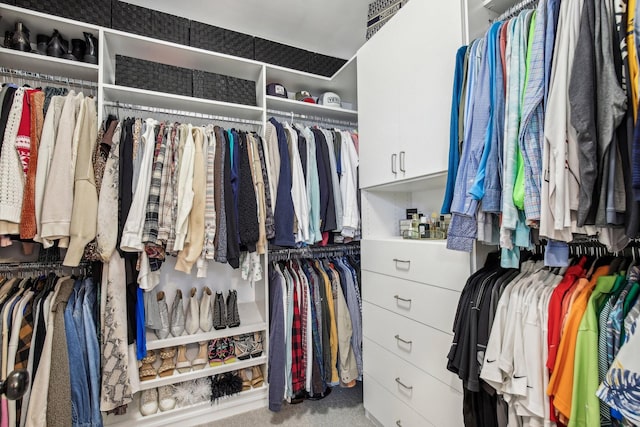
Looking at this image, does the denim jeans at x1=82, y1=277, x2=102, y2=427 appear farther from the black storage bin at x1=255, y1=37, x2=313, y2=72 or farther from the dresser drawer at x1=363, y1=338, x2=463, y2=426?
the black storage bin at x1=255, y1=37, x2=313, y2=72

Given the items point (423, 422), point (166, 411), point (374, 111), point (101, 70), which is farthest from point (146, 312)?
point (374, 111)

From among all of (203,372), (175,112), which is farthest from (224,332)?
(175,112)

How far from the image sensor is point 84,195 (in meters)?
1.37

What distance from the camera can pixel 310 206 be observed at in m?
1.79

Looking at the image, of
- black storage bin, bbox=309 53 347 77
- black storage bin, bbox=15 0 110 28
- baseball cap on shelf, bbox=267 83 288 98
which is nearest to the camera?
black storage bin, bbox=15 0 110 28

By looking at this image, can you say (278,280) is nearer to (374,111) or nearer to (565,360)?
(374,111)

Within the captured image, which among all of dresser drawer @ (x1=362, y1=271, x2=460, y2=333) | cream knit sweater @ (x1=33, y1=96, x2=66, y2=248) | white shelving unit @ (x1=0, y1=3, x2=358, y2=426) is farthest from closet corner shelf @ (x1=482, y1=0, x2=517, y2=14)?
cream knit sweater @ (x1=33, y1=96, x2=66, y2=248)

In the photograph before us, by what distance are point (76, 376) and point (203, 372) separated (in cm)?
61

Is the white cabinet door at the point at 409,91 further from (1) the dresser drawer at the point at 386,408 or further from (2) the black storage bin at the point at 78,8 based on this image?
(2) the black storage bin at the point at 78,8

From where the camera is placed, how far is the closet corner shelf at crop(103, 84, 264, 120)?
1.63 metres

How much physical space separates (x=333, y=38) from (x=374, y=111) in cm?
107

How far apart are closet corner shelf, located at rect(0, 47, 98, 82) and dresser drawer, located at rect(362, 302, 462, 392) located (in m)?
2.13

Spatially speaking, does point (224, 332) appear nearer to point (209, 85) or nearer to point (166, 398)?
point (166, 398)

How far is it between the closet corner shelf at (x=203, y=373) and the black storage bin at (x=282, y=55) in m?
2.07
